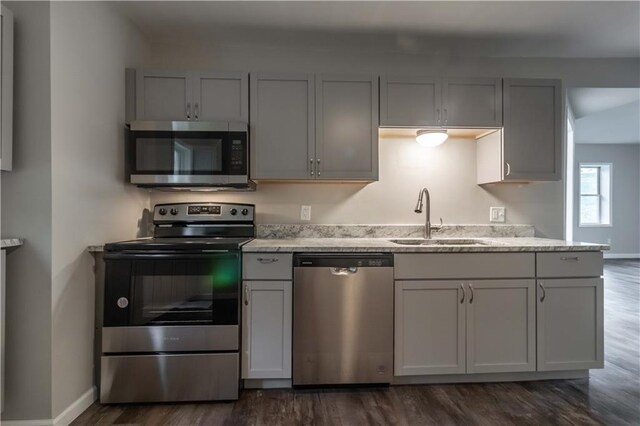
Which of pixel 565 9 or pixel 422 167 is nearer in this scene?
pixel 565 9

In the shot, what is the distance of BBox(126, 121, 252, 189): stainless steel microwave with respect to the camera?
2223mm

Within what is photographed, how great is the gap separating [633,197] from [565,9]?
7.14 meters

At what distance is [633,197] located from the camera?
709cm

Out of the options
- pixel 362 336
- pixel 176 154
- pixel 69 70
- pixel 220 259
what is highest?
pixel 69 70

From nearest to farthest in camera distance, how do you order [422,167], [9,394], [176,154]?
[9,394]
[176,154]
[422,167]

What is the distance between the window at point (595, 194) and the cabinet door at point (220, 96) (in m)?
7.79

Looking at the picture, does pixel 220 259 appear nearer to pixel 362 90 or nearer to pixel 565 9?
pixel 362 90

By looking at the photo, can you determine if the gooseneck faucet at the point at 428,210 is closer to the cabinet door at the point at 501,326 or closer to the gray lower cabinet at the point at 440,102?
the gray lower cabinet at the point at 440,102

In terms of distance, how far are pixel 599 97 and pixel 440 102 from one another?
5.97 ft

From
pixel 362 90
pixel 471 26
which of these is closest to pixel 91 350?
pixel 362 90

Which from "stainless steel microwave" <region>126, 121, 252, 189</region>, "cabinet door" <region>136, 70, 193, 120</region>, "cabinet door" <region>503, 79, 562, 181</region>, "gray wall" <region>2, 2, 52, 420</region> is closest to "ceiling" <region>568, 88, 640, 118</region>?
"cabinet door" <region>503, 79, 562, 181</region>

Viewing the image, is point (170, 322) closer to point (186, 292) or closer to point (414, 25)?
point (186, 292)

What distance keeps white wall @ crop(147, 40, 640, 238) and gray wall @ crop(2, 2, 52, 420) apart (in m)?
1.04

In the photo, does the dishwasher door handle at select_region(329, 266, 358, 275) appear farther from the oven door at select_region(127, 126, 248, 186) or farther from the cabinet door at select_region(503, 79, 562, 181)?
the cabinet door at select_region(503, 79, 562, 181)
